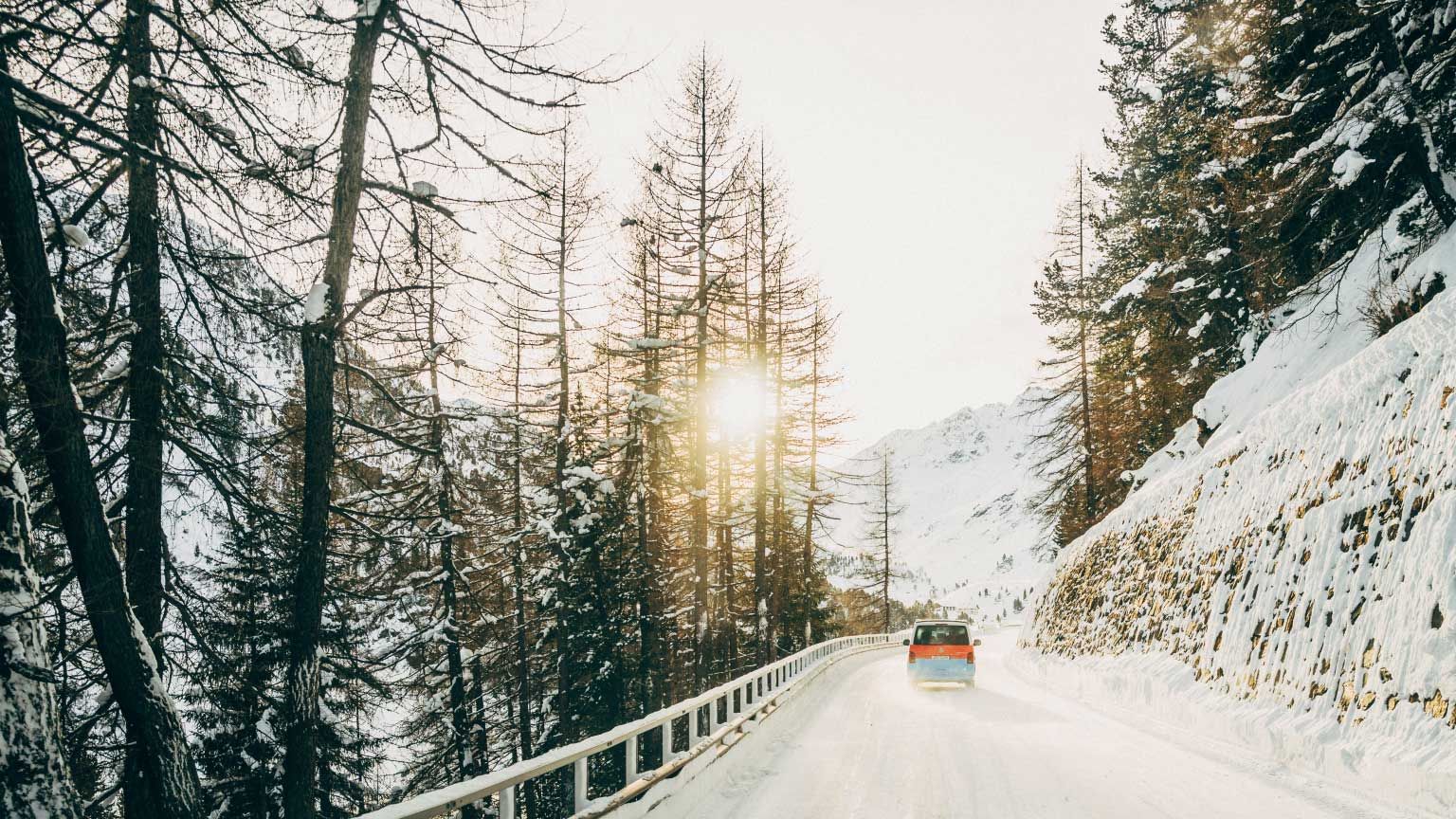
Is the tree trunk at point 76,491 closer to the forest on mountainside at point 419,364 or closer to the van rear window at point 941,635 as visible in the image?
the forest on mountainside at point 419,364

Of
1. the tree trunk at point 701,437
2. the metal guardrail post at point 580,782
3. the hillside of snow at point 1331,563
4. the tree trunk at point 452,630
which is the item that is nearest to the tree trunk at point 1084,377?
the hillside of snow at point 1331,563

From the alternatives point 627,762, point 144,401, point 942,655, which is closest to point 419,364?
point 144,401

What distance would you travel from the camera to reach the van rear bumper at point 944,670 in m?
17.0

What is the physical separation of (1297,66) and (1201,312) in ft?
30.6

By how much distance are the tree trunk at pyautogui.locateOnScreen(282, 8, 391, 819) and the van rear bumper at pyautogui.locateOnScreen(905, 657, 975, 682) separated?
547 inches

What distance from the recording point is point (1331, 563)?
859cm

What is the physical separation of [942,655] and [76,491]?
54.7 feet

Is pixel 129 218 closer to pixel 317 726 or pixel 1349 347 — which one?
pixel 317 726

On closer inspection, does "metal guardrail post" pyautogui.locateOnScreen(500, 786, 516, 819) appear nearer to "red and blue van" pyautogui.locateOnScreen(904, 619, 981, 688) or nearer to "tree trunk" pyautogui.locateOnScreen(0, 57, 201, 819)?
"tree trunk" pyautogui.locateOnScreen(0, 57, 201, 819)

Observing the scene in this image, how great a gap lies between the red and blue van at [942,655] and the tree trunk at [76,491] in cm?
1486

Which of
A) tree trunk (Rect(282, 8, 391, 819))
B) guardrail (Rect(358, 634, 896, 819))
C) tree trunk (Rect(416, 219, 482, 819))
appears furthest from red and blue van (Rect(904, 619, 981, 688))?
tree trunk (Rect(282, 8, 391, 819))

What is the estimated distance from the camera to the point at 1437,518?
705cm

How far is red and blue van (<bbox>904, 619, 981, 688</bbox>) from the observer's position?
17.1m

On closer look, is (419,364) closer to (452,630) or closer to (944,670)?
(452,630)
